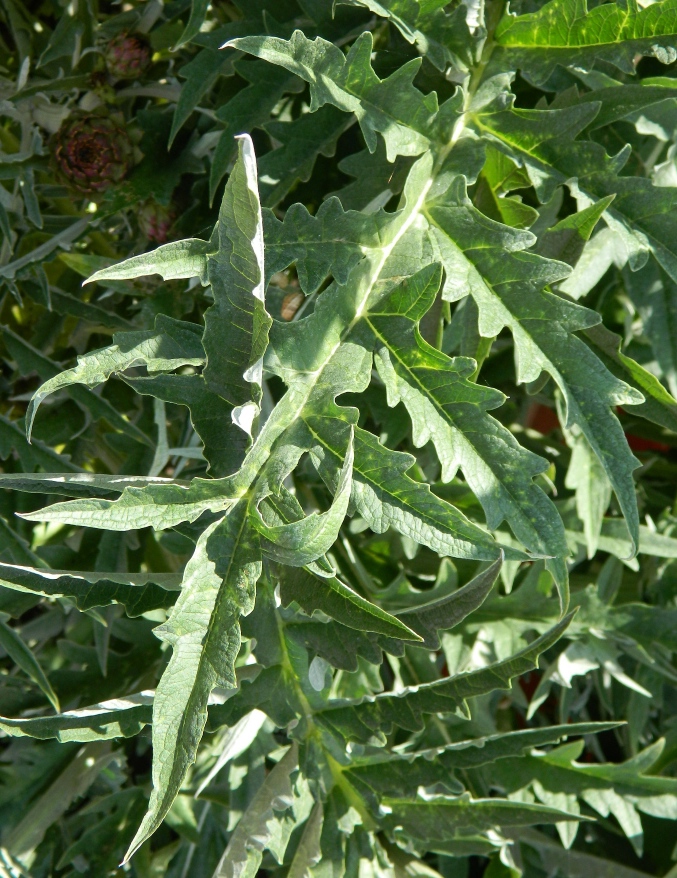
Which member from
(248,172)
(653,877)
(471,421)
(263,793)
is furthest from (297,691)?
(653,877)

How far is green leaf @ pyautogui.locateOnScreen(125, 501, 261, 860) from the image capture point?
342 millimetres

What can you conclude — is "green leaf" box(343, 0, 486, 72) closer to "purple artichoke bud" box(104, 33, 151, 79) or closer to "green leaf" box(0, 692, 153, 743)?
"purple artichoke bud" box(104, 33, 151, 79)

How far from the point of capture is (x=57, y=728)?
1.45ft

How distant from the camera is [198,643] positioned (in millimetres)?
363

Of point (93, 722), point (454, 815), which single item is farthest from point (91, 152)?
point (454, 815)

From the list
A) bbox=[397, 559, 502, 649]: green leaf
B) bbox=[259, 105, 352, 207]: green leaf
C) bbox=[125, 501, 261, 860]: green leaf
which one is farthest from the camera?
bbox=[259, 105, 352, 207]: green leaf

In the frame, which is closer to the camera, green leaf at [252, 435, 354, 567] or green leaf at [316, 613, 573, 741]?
green leaf at [252, 435, 354, 567]

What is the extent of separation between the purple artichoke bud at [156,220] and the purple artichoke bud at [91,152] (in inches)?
1.2

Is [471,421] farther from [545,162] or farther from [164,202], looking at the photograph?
[164,202]

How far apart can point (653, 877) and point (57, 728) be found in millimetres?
571

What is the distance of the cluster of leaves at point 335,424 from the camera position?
0.41 m

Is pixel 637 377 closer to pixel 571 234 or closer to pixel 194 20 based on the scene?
pixel 571 234

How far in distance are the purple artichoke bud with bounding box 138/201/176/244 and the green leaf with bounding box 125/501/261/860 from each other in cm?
34

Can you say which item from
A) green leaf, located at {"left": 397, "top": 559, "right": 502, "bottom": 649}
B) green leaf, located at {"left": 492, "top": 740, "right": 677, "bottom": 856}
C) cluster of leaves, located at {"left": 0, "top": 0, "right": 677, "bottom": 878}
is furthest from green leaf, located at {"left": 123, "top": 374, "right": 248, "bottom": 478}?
green leaf, located at {"left": 492, "top": 740, "right": 677, "bottom": 856}
